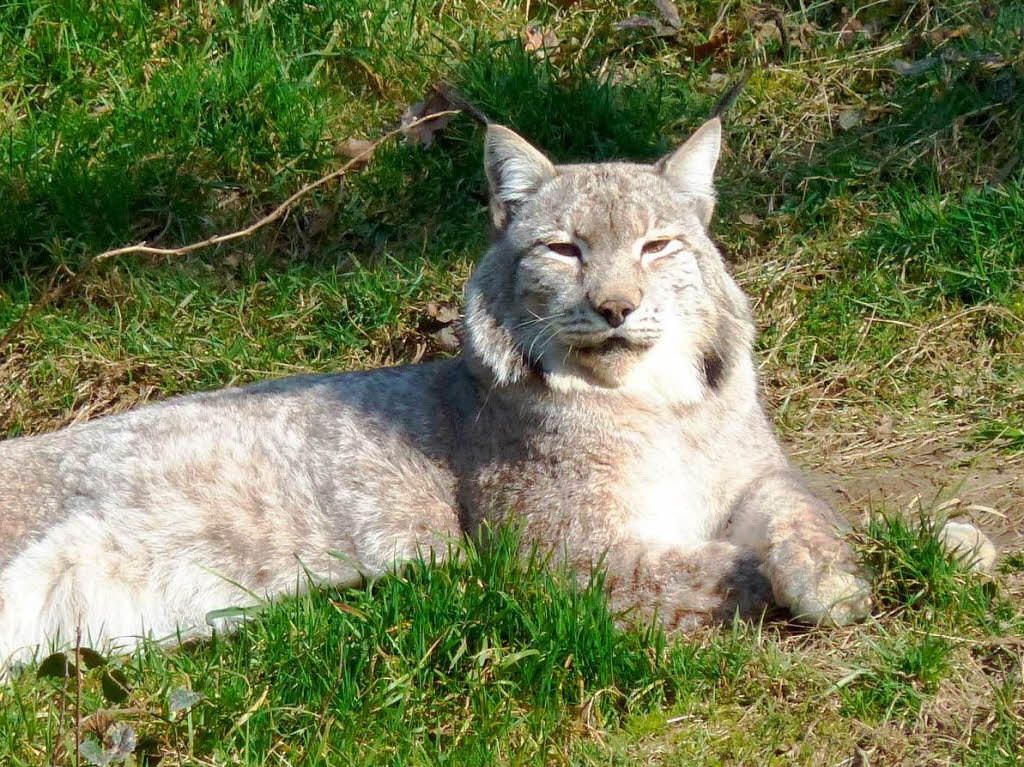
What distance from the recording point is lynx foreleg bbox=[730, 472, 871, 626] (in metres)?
3.89

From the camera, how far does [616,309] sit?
418cm

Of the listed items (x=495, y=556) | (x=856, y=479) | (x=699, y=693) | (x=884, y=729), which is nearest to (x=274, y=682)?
(x=495, y=556)

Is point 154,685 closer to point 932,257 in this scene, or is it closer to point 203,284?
point 203,284

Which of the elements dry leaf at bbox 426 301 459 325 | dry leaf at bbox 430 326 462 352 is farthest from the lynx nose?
dry leaf at bbox 426 301 459 325

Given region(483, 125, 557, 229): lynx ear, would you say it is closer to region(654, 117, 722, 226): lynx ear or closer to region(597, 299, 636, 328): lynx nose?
region(654, 117, 722, 226): lynx ear

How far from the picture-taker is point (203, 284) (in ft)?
21.8

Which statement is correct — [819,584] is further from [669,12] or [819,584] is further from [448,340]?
[669,12]

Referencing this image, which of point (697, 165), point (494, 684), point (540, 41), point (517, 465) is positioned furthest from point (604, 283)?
point (540, 41)

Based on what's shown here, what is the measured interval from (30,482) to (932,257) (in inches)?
158

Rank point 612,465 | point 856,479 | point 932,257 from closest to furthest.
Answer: point 612,465 → point 856,479 → point 932,257

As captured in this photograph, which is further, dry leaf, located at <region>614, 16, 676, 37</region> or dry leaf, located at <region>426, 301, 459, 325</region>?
dry leaf, located at <region>614, 16, 676, 37</region>

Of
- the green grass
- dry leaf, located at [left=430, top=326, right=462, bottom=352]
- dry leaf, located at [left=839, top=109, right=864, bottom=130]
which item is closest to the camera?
the green grass

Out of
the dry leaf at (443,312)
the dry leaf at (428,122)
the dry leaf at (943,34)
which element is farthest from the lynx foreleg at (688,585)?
the dry leaf at (943,34)

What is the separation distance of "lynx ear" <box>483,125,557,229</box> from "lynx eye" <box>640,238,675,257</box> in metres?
0.50
